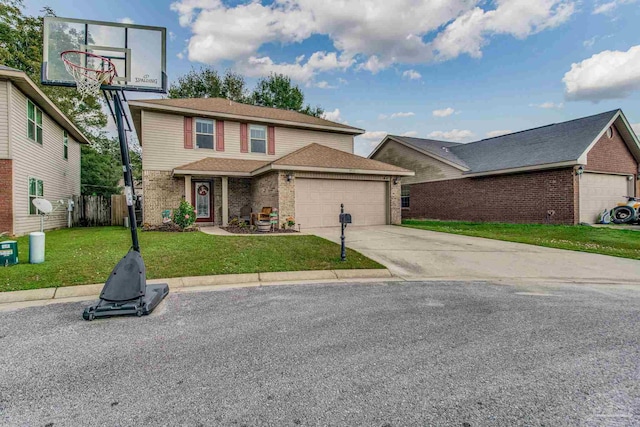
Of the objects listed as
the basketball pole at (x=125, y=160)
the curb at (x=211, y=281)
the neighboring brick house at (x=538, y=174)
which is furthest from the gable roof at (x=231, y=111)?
the curb at (x=211, y=281)

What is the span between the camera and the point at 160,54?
5.89m

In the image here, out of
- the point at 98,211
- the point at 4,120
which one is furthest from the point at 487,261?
the point at 98,211

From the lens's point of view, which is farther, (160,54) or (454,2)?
(454,2)

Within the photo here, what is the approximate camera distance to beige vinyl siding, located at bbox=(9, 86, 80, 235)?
10.5 m

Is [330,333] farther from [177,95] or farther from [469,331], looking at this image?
[177,95]

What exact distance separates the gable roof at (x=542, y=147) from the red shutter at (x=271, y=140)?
9612 millimetres

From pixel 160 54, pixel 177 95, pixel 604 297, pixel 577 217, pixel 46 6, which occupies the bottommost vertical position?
pixel 604 297

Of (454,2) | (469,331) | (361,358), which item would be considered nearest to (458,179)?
(454,2)

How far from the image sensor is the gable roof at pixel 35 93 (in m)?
9.87

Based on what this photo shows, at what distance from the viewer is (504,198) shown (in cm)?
1571

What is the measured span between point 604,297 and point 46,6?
105ft

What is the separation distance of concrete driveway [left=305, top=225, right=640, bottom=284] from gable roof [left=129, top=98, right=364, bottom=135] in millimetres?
8790

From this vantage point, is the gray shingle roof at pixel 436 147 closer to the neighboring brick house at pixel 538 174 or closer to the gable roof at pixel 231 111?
the neighboring brick house at pixel 538 174

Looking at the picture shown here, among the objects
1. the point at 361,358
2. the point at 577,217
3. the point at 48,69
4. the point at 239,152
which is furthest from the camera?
the point at 239,152
